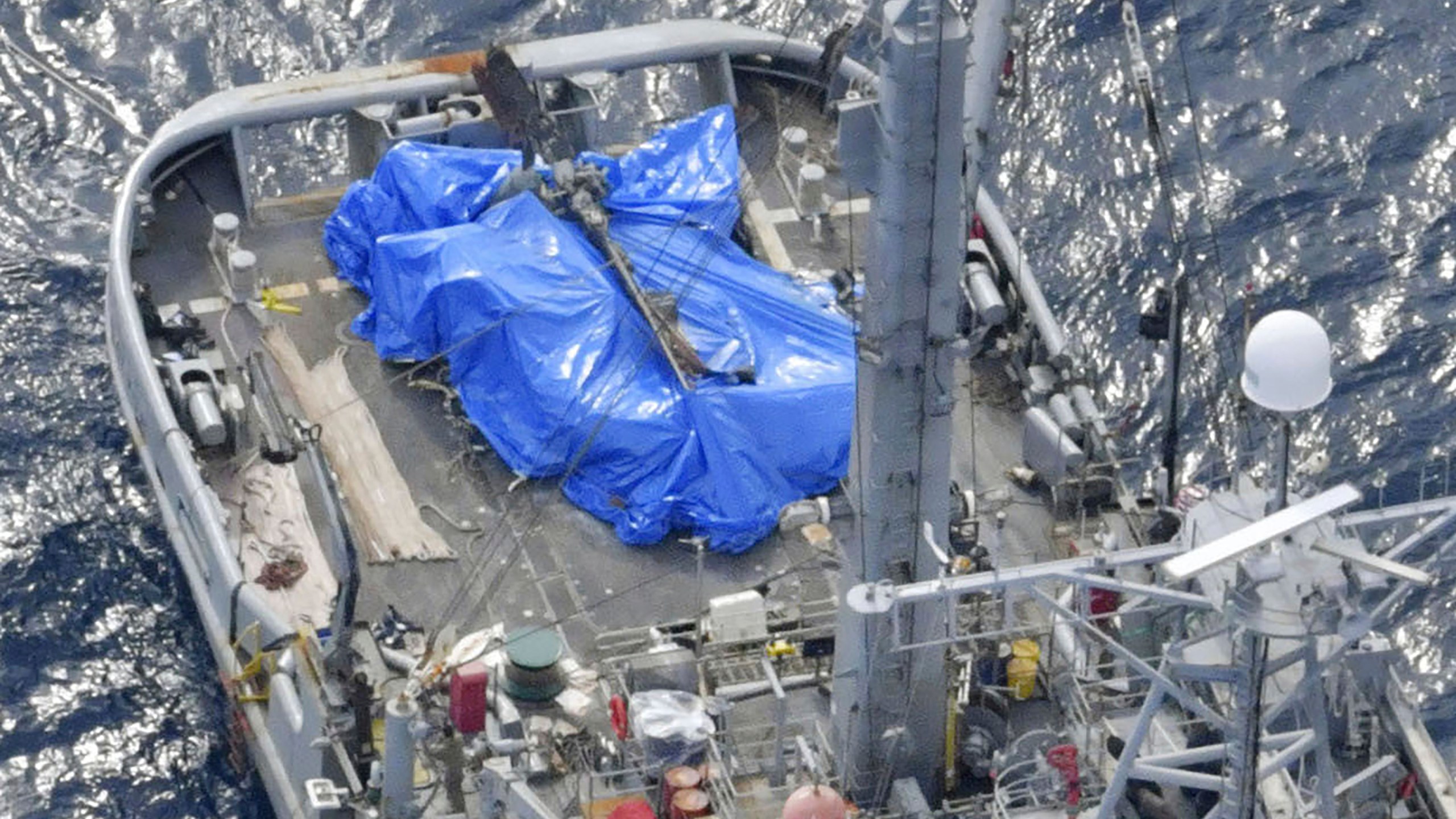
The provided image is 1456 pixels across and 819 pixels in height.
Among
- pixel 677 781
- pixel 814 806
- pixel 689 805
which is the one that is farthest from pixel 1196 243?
pixel 814 806

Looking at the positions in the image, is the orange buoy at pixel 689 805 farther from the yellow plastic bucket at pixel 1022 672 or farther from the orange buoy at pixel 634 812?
the yellow plastic bucket at pixel 1022 672

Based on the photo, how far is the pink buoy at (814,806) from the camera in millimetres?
33094

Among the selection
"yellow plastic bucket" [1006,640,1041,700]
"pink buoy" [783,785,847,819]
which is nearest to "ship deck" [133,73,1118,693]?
"yellow plastic bucket" [1006,640,1041,700]

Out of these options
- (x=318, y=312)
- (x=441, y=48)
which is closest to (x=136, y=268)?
(x=318, y=312)

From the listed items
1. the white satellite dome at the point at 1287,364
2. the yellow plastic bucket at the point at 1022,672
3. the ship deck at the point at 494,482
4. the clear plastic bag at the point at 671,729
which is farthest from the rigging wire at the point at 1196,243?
the white satellite dome at the point at 1287,364

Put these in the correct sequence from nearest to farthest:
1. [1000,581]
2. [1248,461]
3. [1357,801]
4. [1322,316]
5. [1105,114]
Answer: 1. [1000,581]
2. [1357,801]
3. [1248,461]
4. [1322,316]
5. [1105,114]

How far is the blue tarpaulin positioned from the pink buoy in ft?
24.9

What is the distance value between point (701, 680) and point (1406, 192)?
63.9ft

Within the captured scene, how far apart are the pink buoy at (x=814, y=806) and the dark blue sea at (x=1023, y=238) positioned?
1123 centimetres

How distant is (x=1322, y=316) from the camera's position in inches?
1923

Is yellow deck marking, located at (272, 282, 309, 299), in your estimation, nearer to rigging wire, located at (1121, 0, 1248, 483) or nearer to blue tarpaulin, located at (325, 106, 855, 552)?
blue tarpaulin, located at (325, 106, 855, 552)

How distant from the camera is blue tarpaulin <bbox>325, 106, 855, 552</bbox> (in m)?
40.7

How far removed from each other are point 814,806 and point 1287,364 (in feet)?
26.7

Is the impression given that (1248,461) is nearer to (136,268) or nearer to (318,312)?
(318,312)
